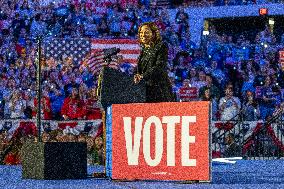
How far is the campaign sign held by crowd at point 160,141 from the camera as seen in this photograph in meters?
7.61

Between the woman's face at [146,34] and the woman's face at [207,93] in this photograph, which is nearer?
the woman's face at [146,34]

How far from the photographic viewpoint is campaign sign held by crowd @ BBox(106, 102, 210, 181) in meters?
7.61

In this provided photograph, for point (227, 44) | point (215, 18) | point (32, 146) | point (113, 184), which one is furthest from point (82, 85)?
point (113, 184)

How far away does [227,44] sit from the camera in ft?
65.1

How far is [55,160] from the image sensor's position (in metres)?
8.59

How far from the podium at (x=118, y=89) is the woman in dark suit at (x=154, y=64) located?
7.4 inches

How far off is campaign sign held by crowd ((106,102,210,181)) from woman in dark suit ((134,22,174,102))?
504 millimetres

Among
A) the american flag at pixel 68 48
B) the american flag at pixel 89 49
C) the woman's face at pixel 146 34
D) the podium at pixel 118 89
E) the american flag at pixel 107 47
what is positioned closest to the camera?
the podium at pixel 118 89

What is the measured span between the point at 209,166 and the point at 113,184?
0.95 m

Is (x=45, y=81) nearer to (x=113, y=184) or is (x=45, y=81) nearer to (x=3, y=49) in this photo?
(x=3, y=49)

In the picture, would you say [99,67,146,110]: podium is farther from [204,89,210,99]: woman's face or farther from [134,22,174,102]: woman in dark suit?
[204,89,210,99]: woman's face

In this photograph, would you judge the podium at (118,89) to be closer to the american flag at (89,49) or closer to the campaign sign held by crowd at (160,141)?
the campaign sign held by crowd at (160,141)

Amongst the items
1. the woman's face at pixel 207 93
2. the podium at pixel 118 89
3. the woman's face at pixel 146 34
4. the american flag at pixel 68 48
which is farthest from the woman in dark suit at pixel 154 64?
the american flag at pixel 68 48

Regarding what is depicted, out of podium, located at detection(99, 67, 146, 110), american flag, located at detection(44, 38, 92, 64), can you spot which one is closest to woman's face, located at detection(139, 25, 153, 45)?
podium, located at detection(99, 67, 146, 110)
